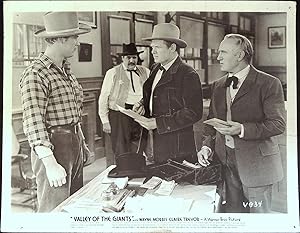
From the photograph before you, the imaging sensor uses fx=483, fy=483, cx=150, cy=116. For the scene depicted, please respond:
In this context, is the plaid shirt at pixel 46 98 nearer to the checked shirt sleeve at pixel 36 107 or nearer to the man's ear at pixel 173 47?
the checked shirt sleeve at pixel 36 107

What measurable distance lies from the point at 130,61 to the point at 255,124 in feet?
0.93

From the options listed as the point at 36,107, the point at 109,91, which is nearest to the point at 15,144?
the point at 36,107

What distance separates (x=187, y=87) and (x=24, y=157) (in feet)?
1.18

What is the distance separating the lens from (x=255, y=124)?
0.98 m

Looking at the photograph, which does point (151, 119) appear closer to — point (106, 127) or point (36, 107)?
point (106, 127)

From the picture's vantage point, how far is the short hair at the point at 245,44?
99cm

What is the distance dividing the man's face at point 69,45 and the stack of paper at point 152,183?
0.99 ft

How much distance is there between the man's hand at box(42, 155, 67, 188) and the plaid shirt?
28mm

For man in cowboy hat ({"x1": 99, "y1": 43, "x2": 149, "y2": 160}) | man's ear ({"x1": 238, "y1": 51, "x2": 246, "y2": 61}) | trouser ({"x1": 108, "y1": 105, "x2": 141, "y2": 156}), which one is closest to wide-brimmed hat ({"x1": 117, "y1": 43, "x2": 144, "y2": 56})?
man in cowboy hat ({"x1": 99, "y1": 43, "x2": 149, "y2": 160})

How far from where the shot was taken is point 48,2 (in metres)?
0.99

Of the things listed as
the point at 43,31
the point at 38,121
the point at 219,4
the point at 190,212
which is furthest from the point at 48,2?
the point at 190,212

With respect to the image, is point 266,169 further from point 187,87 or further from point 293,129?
point 187,87

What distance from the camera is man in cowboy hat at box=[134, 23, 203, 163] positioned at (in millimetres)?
984

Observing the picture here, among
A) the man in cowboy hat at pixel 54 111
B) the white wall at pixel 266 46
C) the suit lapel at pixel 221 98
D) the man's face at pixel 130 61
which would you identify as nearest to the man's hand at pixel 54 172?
the man in cowboy hat at pixel 54 111
